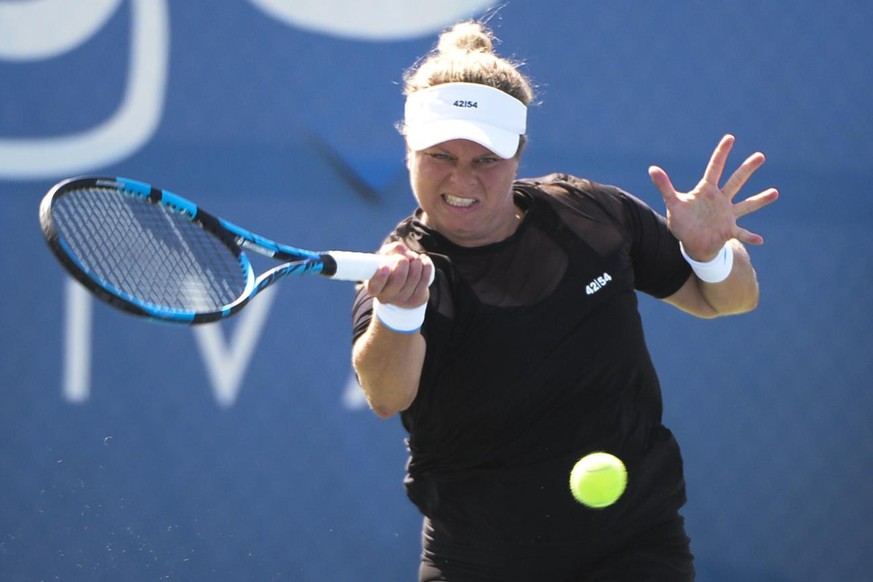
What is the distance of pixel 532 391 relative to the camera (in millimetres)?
2330

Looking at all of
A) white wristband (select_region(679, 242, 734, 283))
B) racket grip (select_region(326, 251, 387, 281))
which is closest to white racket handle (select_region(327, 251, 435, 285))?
racket grip (select_region(326, 251, 387, 281))

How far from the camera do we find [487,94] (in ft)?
7.87

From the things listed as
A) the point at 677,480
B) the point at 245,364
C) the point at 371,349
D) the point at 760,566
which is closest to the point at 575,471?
the point at 677,480

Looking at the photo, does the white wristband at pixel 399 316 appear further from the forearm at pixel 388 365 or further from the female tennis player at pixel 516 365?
the female tennis player at pixel 516 365

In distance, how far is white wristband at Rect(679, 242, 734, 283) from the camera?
2.53 meters

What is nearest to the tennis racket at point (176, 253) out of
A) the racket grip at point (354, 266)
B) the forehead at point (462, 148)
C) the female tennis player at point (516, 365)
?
the racket grip at point (354, 266)

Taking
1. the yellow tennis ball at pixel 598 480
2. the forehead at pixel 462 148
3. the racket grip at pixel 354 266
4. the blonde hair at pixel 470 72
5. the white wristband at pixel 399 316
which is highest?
the blonde hair at pixel 470 72

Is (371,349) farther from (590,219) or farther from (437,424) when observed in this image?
(590,219)

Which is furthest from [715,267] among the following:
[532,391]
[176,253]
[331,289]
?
[331,289]

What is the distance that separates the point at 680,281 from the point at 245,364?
1.46 metres

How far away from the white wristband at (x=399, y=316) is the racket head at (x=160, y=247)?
0.73ft

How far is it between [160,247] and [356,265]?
385 mm

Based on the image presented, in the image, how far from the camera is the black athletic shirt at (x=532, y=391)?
2.32 metres

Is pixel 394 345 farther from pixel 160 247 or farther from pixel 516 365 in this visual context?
pixel 160 247
